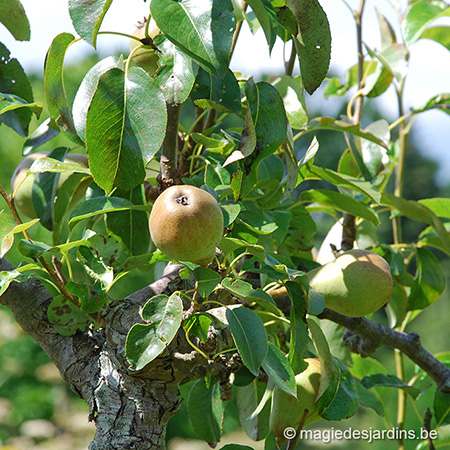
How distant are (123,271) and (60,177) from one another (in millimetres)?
165

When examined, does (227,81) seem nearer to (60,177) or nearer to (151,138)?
(151,138)

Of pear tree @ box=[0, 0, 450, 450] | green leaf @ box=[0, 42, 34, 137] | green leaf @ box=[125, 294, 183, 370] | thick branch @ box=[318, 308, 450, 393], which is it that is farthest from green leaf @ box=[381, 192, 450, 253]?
green leaf @ box=[0, 42, 34, 137]

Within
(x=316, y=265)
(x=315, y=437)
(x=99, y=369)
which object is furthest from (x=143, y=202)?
(x=315, y=437)

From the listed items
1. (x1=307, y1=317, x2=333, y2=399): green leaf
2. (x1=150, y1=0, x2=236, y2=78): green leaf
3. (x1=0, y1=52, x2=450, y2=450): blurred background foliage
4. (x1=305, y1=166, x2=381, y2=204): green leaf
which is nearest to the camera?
(x1=150, y1=0, x2=236, y2=78): green leaf

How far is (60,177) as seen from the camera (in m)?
0.63

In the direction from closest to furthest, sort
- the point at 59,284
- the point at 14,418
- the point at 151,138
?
the point at 151,138, the point at 59,284, the point at 14,418

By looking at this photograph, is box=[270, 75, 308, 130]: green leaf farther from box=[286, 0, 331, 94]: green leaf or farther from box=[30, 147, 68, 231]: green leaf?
box=[30, 147, 68, 231]: green leaf

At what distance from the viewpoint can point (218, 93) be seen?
47cm

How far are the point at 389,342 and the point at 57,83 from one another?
0.53m

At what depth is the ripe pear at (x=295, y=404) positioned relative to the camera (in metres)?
0.55

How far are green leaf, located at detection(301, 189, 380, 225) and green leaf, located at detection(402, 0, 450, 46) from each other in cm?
36

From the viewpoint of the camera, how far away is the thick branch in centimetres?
69

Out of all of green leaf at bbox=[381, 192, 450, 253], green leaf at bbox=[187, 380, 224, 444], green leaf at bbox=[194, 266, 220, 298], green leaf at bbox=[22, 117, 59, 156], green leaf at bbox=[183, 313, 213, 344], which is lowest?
green leaf at bbox=[187, 380, 224, 444]

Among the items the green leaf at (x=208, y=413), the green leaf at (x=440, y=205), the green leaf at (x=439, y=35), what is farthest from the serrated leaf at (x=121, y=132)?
the green leaf at (x=439, y=35)
